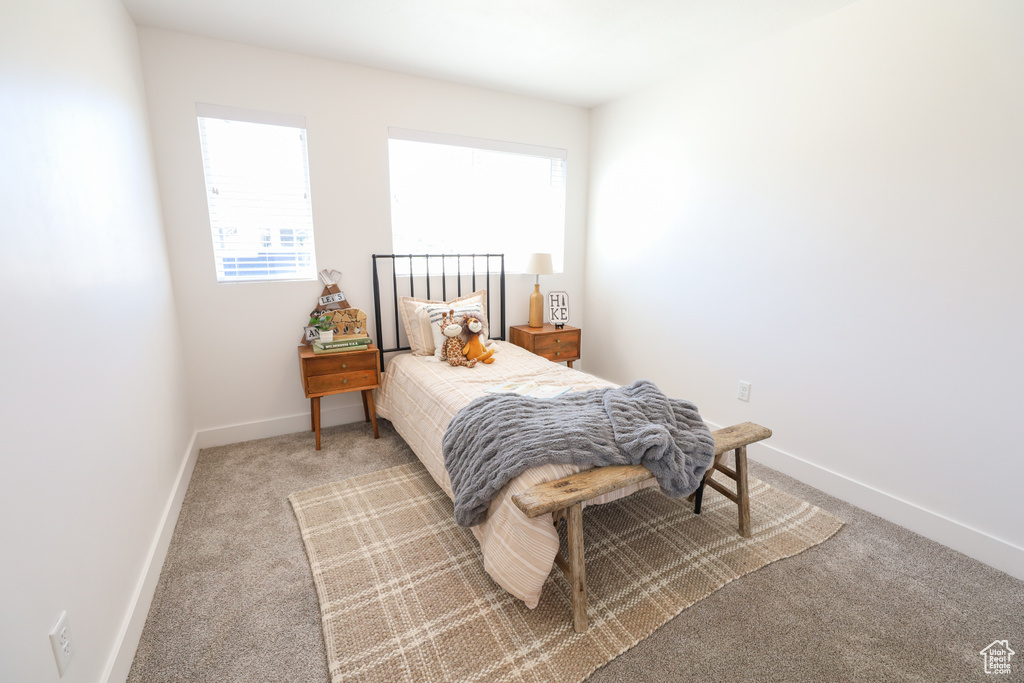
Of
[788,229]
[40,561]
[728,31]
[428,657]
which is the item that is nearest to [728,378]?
[788,229]

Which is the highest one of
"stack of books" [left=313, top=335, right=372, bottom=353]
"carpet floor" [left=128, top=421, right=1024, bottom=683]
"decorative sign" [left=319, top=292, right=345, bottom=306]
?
"decorative sign" [left=319, top=292, right=345, bottom=306]

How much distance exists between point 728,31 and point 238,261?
3.12 meters

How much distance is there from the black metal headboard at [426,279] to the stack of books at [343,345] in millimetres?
325

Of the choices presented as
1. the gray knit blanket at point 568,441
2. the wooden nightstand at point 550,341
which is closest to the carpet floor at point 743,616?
the gray knit blanket at point 568,441

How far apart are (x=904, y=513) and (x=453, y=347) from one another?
8.12 feet

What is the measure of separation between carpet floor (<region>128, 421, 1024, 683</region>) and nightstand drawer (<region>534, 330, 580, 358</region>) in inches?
80.1

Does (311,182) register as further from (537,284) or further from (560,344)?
(560,344)

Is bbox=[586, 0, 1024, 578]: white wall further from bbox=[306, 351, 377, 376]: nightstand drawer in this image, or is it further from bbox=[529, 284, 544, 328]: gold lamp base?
bbox=[306, 351, 377, 376]: nightstand drawer

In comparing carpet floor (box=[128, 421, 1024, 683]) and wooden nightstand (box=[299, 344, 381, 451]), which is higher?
wooden nightstand (box=[299, 344, 381, 451])

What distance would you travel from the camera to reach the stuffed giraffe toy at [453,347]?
2.83 m

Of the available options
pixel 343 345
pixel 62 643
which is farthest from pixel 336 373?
pixel 62 643

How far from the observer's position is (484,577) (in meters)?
1.75

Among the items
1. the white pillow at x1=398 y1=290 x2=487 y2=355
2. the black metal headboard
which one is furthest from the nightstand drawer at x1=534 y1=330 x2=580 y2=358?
the white pillow at x1=398 y1=290 x2=487 y2=355

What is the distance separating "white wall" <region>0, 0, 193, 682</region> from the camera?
95 centimetres
